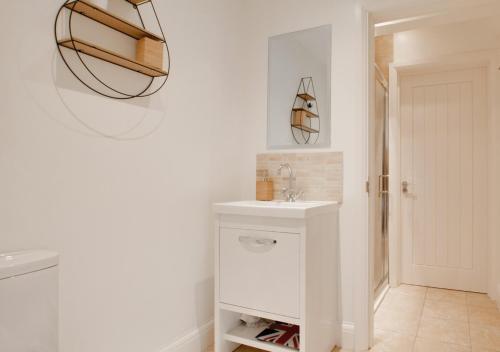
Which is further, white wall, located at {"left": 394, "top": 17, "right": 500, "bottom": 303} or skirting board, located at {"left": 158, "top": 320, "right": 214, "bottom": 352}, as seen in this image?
white wall, located at {"left": 394, "top": 17, "right": 500, "bottom": 303}

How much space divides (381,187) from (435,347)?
1473 millimetres

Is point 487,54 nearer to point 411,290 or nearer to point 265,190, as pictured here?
point 411,290

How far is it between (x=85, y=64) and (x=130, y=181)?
528 mm

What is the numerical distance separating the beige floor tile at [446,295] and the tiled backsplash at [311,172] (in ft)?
5.69

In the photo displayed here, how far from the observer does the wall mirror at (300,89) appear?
2207 millimetres

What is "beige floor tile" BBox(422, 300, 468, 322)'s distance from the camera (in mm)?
2656

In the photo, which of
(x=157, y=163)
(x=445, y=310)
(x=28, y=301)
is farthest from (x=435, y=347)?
(x=28, y=301)

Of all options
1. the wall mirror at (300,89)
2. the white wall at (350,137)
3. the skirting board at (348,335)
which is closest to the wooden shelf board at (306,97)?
the wall mirror at (300,89)

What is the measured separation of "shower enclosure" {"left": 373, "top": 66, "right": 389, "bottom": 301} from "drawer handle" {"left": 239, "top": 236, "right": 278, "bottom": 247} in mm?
1537

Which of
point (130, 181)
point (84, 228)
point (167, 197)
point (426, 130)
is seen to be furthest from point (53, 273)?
point (426, 130)

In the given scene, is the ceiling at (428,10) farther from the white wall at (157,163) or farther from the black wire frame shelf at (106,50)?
the black wire frame shelf at (106,50)

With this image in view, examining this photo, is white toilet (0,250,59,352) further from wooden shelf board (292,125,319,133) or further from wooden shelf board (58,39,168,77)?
wooden shelf board (292,125,319,133)

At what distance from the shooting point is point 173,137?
187 centimetres

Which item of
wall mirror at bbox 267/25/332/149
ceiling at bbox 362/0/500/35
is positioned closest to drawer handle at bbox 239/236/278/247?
wall mirror at bbox 267/25/332/149
